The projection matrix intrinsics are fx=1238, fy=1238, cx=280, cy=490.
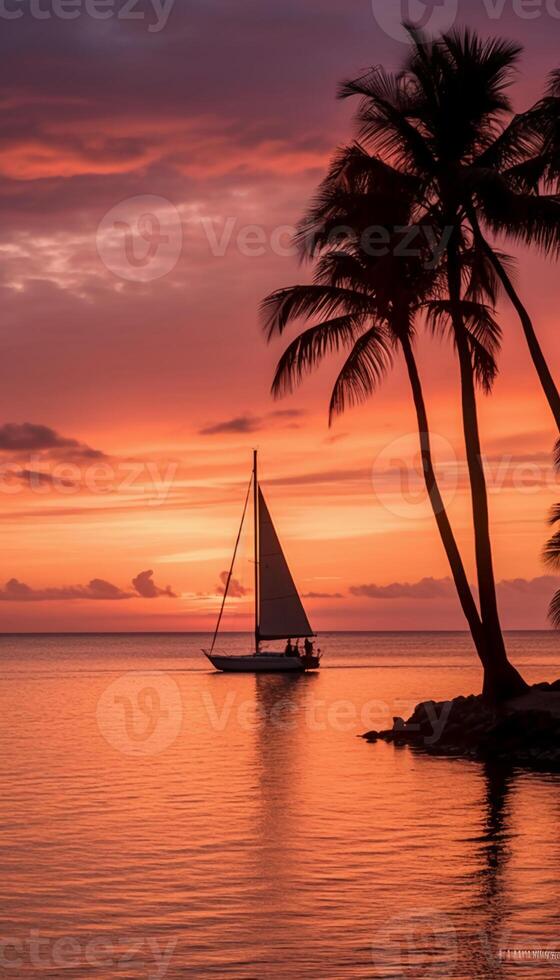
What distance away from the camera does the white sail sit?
8844 cm

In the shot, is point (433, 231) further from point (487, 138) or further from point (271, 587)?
point (271, 587)

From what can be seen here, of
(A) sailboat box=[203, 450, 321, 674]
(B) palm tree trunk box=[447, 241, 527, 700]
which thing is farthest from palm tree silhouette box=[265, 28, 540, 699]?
(A) sailboat box=[203, 450, 321, 674]

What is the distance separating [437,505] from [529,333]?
602cm

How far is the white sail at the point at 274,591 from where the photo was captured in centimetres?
8844

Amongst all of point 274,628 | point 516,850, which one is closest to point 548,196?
point 516,850

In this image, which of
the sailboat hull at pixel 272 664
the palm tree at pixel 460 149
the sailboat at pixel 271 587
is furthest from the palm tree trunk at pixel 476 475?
the sailboat hull at pixel 272 664

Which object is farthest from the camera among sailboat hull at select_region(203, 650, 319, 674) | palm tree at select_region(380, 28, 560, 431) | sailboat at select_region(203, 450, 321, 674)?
sailboat hull at select_region(203, 650, 319, 674)

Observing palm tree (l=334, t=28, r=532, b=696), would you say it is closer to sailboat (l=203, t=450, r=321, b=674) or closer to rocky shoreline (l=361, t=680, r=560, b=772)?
rocky shoreline (l=361, t=680, r=560, b=772)

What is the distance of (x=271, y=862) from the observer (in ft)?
76.7

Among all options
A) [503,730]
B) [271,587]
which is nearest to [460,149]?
[503,730]

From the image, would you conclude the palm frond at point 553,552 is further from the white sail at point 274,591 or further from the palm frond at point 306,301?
the white sail at point 274,591

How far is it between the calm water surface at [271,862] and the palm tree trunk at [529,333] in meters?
11.1

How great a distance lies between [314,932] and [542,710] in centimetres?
2015

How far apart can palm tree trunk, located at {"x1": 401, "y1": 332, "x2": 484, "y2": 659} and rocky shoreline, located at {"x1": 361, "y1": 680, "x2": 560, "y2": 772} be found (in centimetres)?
210
